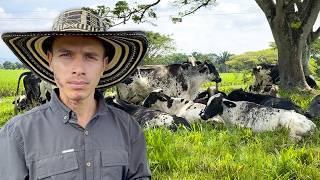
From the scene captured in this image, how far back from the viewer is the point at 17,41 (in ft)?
7.80

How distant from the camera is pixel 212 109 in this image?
9.12 metres

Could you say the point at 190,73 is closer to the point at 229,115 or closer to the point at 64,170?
the point at 229,115

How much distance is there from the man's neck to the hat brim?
27cm

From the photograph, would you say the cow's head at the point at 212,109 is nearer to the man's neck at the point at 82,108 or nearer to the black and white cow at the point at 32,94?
the black and white cow at the point at 32,94

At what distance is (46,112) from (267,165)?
3.21 metres

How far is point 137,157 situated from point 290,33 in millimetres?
13472

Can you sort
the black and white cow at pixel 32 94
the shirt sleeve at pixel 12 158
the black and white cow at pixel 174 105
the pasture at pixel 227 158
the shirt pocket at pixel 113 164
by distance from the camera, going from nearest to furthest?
the shirt sleeve at pixel 12 158, the shirt pocket at pixel 113 164, the pasture at pixel 227 158, the black and white cow at pixel 174 105, the black and white cow at pixel 32 94

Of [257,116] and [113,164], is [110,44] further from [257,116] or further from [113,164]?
[257,116]

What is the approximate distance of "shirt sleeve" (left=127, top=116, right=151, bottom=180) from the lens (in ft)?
7.77

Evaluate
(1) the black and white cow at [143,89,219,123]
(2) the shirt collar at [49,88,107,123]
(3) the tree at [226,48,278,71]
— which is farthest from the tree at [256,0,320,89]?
(3) the tree at [226,48,278,71]

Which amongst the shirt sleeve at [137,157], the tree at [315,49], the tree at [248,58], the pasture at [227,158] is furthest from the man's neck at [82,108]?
the tree at [248,58]

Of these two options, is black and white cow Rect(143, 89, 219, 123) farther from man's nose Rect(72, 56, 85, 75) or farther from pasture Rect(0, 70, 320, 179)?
man's nose Rect(72, 56, 85, 75)

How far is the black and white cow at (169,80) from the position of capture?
12742mm

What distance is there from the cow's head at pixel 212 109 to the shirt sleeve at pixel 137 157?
652cm
